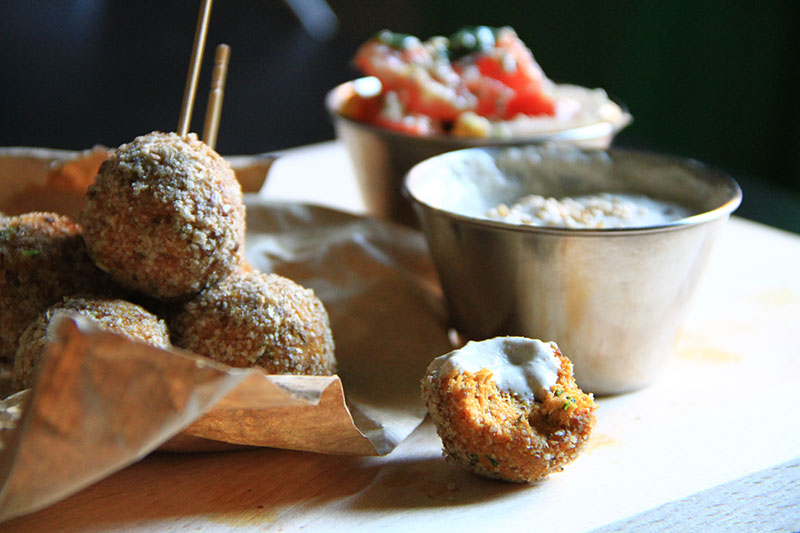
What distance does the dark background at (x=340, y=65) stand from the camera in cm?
312

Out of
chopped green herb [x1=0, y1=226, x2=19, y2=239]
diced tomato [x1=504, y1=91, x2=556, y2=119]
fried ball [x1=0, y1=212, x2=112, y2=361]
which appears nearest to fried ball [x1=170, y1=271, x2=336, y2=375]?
fried ball [x1=0, y1=212, x2=112, y2=361]

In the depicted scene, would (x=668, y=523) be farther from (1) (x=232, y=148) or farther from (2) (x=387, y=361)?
(1) (x=232, y=148)

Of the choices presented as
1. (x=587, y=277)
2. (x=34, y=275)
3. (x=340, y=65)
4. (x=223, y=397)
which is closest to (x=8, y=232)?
(x=34, y=275)

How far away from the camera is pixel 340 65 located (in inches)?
144

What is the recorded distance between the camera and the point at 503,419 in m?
1.00

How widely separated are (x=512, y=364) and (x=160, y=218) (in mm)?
471

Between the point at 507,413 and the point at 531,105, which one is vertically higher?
the point at 531,105

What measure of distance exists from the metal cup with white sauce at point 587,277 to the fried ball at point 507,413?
0.19 metres

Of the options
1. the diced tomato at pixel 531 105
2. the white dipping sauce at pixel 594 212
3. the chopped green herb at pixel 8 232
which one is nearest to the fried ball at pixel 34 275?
the chopped green herb at pixel 8 232

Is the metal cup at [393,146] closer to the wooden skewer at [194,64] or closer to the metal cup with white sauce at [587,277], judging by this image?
the metal cup with white sauce at [587,277]

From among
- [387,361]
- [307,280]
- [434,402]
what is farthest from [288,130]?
[434,402]

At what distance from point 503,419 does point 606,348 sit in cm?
32

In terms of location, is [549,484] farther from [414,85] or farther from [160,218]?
[414,85]

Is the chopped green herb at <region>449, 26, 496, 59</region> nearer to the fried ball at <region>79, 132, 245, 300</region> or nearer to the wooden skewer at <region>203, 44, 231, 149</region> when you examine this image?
the wooden skewer at <region>203, 44, 231, 149</region>
